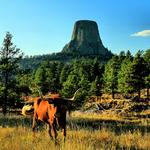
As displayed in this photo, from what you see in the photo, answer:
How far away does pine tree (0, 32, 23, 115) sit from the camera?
125ft

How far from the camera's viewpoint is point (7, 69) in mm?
37938

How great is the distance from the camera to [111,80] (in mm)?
84125

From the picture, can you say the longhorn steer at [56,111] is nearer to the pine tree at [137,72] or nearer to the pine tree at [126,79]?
the pine tree at [137,72]

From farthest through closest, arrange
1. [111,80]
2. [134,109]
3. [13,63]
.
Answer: [111,80], [134,109], [13,63]

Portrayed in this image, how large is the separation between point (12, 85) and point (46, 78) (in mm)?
60353

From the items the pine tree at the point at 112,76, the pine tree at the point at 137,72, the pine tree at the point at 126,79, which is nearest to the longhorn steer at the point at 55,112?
the pine tree at the point at 137,72

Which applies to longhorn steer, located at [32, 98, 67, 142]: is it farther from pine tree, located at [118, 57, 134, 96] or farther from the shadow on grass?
pine tree, located at [118, 57, 134, 96]

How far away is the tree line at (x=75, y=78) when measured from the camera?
3838 centimetres

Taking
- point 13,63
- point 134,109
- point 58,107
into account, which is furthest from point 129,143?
point 134,109

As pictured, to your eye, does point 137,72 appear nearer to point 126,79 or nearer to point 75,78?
point 126,79

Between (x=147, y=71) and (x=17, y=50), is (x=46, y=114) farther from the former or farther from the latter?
(x=147, y=71)

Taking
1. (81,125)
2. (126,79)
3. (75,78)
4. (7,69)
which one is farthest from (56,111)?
(75,78)

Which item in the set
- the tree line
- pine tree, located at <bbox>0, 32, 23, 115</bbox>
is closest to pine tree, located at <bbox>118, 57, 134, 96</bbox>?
the tree line

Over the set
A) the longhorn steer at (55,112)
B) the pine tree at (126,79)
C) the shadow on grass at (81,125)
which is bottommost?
the shadow on grass at (81,125)
